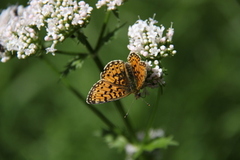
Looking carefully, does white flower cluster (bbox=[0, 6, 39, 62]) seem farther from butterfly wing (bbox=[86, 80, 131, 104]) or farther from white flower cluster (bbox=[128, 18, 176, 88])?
white flower cluster (bbox=[128, 18, 176, 88])

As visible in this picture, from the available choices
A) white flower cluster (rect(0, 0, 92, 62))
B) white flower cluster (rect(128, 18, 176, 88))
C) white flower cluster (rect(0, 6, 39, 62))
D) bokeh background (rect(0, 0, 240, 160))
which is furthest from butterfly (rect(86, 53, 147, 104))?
bokeh background (rect(0, 0, 240, 160))

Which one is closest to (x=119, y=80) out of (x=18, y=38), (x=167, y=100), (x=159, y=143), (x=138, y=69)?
(x=138, y=69)

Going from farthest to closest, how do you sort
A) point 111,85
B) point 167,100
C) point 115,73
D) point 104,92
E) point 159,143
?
1. point 167,100
2. point 159,143
3. point 115,73
4. point 111,85
5. point 104,92

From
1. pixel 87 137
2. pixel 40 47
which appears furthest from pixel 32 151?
pixel 40 47

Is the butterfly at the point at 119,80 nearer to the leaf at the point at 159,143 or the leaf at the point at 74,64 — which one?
the leaf at the point at 74,64

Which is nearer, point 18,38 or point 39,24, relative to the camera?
point 39,24

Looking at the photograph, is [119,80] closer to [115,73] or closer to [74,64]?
[115,73]
